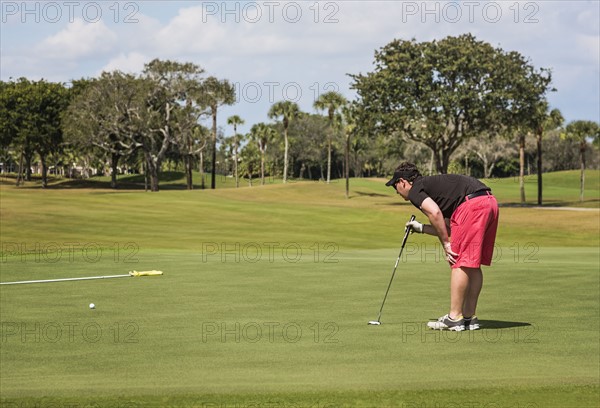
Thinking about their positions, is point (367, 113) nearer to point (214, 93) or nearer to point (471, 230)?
point (214, 93)

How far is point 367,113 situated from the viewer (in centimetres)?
7888

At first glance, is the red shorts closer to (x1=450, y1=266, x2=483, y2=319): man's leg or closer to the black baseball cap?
(x1=450, y1=266, x2=483, y2=319): man's leg

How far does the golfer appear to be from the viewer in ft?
37.4

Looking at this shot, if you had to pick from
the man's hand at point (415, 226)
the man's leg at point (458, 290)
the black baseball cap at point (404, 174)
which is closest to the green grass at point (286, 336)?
the man's leg at point (458, 290)

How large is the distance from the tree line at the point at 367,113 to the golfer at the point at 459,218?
64.5 m

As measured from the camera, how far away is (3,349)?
10305 millimetres

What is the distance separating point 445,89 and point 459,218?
67352 mm

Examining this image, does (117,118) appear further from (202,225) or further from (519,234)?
(519,234)

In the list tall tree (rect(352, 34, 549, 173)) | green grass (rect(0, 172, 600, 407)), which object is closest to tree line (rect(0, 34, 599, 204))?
tall tree (rect(352, 34, 549, 173))

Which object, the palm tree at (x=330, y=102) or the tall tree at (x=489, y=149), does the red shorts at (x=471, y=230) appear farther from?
the tall tree at (x=489, y=149)

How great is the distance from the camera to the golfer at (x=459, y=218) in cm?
1141

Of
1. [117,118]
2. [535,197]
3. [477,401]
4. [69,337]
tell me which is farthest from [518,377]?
[535,197]

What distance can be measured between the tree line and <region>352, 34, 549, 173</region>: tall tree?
10cm

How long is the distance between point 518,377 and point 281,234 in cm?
4128
